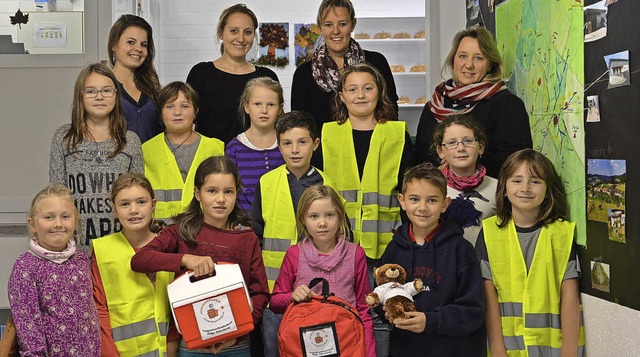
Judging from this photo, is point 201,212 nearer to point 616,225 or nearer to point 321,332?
point 321,332

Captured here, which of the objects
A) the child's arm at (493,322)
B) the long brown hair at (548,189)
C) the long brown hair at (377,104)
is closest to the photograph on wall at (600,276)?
the long brown hair at (548,189)

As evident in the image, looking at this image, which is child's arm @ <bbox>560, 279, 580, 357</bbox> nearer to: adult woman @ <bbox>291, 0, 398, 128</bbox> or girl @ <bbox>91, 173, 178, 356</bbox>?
adult woman @ <bbox>291, 0, 398, 128</bbox>

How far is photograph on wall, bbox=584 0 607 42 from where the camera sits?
3068 millimetres

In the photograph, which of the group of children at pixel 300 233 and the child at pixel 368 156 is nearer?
the group of children at pixel 300 233

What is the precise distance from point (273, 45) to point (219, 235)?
5.33 meters

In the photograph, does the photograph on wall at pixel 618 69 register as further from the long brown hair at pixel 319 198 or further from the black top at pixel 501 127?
the long brown hair at pixel 319 198

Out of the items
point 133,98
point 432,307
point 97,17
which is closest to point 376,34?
point 97,17

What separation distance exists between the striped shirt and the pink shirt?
53 centimetres

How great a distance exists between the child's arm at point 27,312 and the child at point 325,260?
35.5 inches

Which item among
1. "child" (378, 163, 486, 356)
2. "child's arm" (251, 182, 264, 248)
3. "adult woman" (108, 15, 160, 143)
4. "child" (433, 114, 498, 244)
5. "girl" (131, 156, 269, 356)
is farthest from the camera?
"adult woman" (108, 15, 160, 143)

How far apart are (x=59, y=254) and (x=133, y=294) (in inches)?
13.1

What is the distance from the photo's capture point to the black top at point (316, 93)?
4191mm

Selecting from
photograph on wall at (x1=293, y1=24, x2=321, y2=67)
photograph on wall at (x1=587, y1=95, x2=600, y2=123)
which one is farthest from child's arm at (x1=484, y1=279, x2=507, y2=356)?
photograph on wall at (x1=293, y1=24, x2=321, y2=67)

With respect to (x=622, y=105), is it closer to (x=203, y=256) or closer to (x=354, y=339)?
(x=354, y=339)
